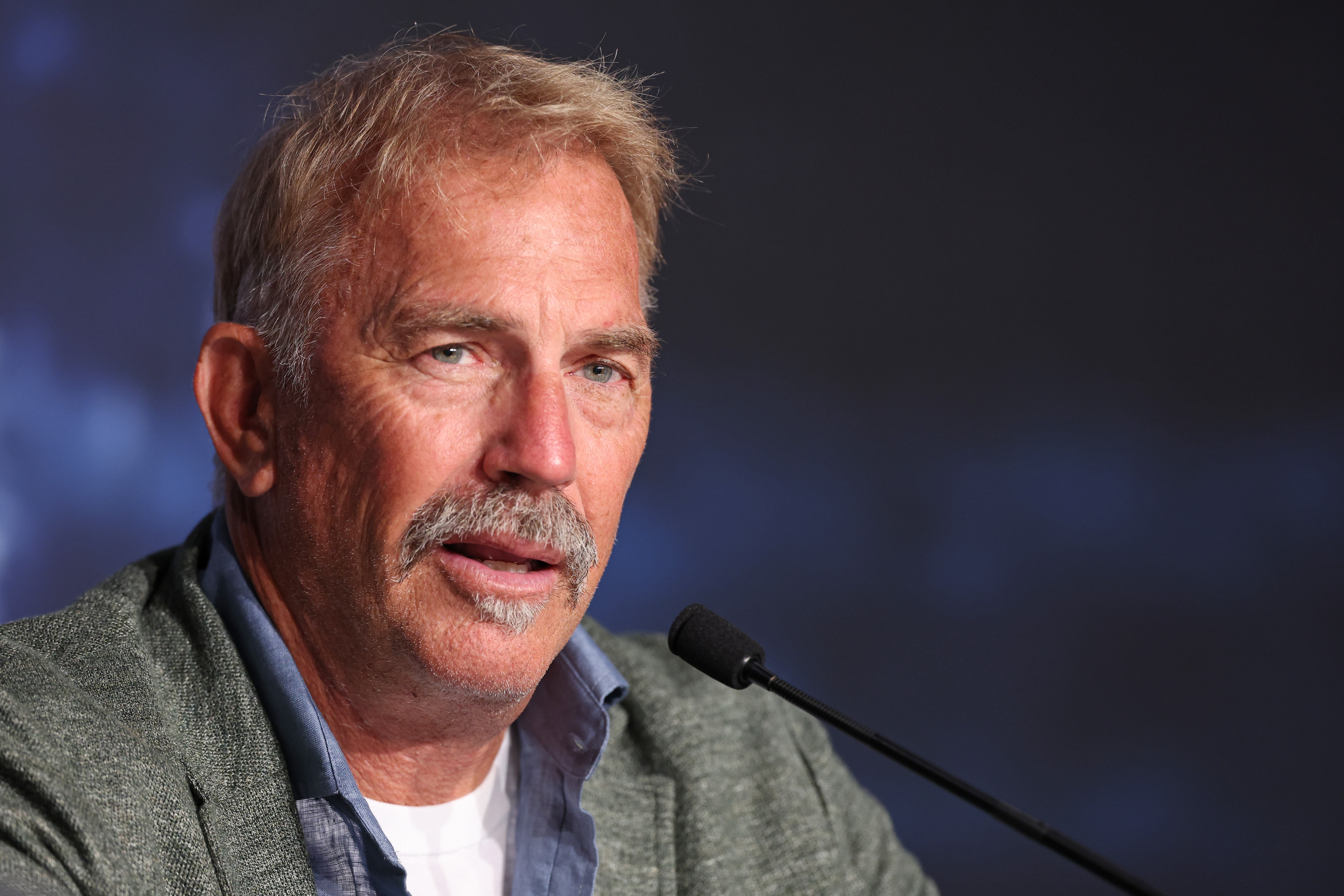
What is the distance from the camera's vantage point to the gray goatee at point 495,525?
1.46m

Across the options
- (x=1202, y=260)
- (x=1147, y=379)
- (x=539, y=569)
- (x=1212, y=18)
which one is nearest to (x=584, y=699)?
(x=539, y=569)

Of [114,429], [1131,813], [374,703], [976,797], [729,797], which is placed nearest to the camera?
[976,797]

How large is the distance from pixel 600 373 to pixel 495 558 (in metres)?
0.29

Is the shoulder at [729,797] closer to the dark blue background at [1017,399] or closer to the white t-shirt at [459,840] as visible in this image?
the white t-shirt at [459,840]

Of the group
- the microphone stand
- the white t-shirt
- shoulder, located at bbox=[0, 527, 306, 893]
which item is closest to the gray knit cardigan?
shoulder, located at bbox=[0, 527, 306, 893]

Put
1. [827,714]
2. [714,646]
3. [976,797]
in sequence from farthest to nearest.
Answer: [714,646] → [827,714] → [976,797]

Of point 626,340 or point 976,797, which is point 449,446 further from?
point 976,797

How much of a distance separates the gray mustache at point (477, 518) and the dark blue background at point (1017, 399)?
3.24 feet

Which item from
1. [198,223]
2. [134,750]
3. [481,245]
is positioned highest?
[198,223]

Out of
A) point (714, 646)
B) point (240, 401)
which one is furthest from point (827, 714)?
point (240, 401)

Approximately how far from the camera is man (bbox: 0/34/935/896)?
4.66 feet

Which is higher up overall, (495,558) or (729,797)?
(495,558)

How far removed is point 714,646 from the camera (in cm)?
144

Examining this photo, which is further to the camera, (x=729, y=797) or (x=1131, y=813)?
(x=1131, y=813)
